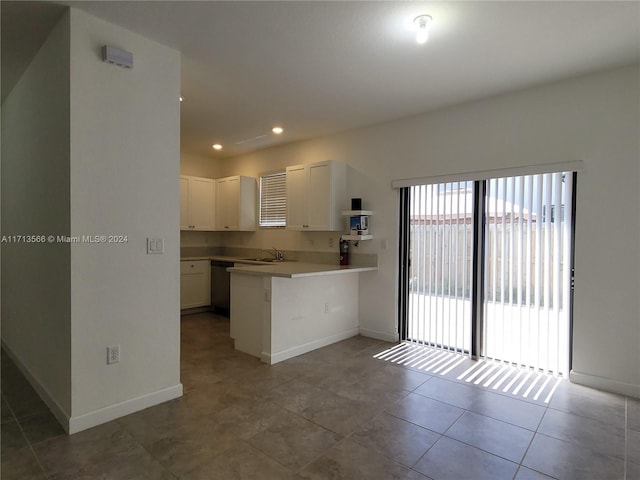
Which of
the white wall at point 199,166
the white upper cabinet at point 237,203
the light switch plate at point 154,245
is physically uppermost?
the white wall at point 199,166

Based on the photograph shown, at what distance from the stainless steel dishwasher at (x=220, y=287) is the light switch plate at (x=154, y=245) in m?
2.97

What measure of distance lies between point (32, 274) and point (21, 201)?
0.73 m

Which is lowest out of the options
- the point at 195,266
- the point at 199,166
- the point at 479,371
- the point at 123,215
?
the point at 479,371

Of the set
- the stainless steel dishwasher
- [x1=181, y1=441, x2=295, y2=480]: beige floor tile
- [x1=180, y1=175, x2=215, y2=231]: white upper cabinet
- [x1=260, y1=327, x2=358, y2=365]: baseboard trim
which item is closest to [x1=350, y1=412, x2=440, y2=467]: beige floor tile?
[x1=181, y1=441, x2=295, y2=480]: beige floor tile

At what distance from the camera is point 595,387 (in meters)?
3.09

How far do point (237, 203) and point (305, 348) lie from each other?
2955 mm

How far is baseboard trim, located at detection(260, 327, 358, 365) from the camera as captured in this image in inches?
144

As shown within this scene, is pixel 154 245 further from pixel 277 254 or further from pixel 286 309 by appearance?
pixel 277 254

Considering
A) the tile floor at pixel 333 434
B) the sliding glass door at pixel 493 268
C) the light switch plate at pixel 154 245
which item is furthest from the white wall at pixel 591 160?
the light switch plate at pixel 154 245

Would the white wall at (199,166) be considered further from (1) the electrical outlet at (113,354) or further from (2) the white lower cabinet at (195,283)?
(1) the electrical outlet at (113,354)

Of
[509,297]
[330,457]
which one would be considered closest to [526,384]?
[509,297]

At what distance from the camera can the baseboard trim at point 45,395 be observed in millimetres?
2406

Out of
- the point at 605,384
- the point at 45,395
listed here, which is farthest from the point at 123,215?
the point at 605,384

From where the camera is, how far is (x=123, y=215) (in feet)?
8.31
